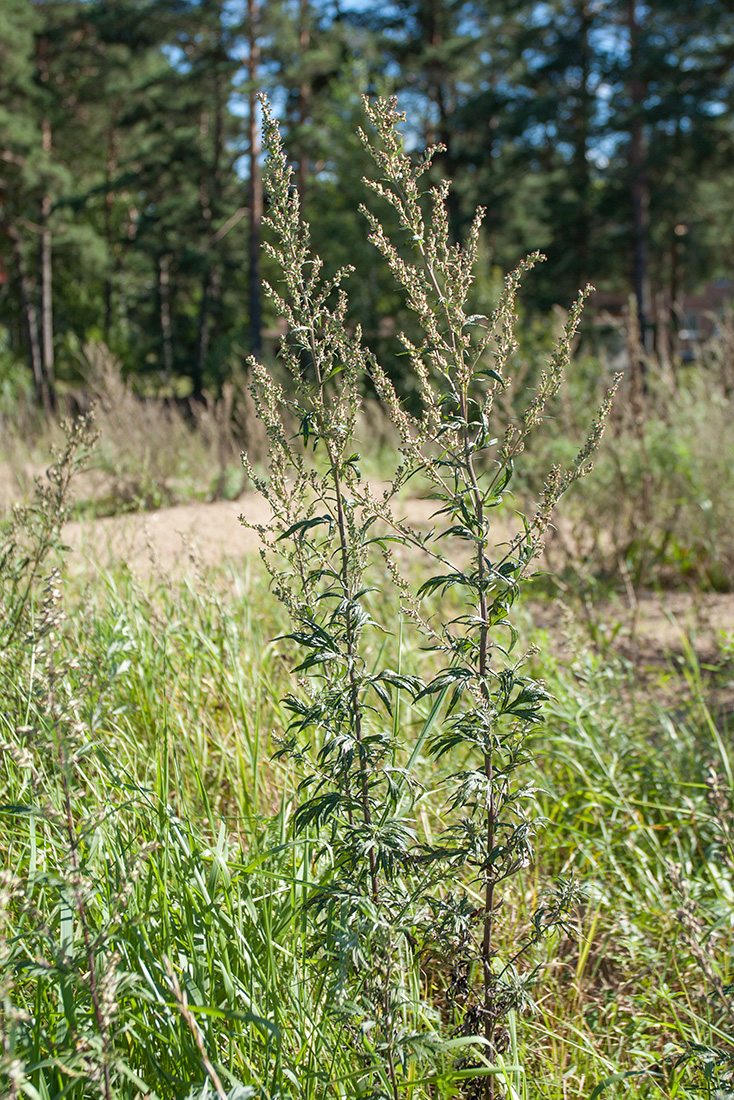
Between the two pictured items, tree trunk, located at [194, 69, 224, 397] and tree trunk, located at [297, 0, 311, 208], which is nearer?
tree trunk, located at [297, 0, 311, 208]

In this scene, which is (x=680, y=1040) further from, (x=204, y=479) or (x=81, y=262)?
(x=81, y=262)

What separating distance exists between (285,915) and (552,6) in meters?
22.6

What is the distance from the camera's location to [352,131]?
16.9m

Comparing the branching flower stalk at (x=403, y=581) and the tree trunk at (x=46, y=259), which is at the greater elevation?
the tree trunk at (x=46, y=259)

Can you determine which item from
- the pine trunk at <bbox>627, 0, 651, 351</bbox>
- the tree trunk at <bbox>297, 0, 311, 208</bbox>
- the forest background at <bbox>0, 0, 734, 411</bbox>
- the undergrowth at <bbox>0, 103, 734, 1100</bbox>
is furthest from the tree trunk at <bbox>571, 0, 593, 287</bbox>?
the undergrowth at <bbox>0, 103, 734, 1100</bbox>

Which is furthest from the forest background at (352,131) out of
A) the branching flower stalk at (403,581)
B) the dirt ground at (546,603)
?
the branching flower stalk at (403,581)

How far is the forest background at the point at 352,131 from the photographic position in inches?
633

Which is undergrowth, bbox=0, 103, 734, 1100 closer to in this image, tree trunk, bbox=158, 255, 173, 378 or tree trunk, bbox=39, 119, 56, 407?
tree trunk, bbox=39, 119, 56, 407

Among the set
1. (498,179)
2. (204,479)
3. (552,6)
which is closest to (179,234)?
(498,179)

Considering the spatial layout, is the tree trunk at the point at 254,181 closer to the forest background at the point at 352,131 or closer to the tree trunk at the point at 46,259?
the forest background at the point at 352,131

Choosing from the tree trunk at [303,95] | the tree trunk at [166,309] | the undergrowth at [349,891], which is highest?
the tree trunk at [303,95]

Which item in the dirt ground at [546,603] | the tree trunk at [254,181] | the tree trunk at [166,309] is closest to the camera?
the dirt ground at [546,603]

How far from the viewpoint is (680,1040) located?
6.32ft

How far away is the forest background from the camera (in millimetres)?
16078
